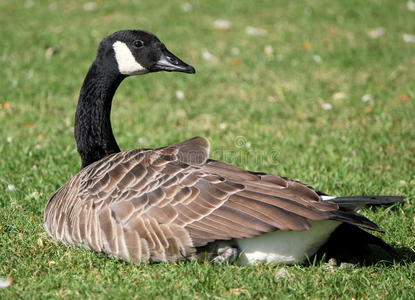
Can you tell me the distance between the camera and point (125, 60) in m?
5.66

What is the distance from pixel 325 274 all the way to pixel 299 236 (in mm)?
313

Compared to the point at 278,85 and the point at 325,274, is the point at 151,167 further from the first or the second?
the point at 278,85

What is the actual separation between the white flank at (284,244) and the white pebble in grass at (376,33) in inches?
295

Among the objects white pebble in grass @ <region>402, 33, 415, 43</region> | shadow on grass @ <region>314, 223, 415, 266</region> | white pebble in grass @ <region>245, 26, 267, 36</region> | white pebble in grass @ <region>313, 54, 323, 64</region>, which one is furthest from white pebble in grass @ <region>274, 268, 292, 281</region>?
white pebble in grass @ <region>402, 33, 415, 43</region>

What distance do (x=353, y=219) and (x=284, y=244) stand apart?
514 mm

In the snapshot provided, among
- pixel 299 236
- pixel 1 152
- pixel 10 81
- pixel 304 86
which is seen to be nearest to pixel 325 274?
pixel 299 236

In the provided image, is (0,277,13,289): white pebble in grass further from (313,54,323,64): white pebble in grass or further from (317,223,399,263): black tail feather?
(313,54,323,64): white pebble in grass

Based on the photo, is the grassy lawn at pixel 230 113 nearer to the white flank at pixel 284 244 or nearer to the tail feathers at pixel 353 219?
the white flank at pixel 284 244

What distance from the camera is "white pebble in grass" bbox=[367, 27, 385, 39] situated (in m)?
11.4

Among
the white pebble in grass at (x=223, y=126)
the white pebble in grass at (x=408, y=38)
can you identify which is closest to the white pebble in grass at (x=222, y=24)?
the white pebble in grass at (x=408, y=38)

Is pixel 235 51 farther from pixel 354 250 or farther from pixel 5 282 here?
pixel 5 282

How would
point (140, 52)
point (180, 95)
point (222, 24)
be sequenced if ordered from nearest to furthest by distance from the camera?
1. point (140, 52)
2. point (180, 95)
3. point (222, 24)

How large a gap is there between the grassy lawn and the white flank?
90 millimetres

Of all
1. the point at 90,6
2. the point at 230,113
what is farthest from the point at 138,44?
the point at 90,6
